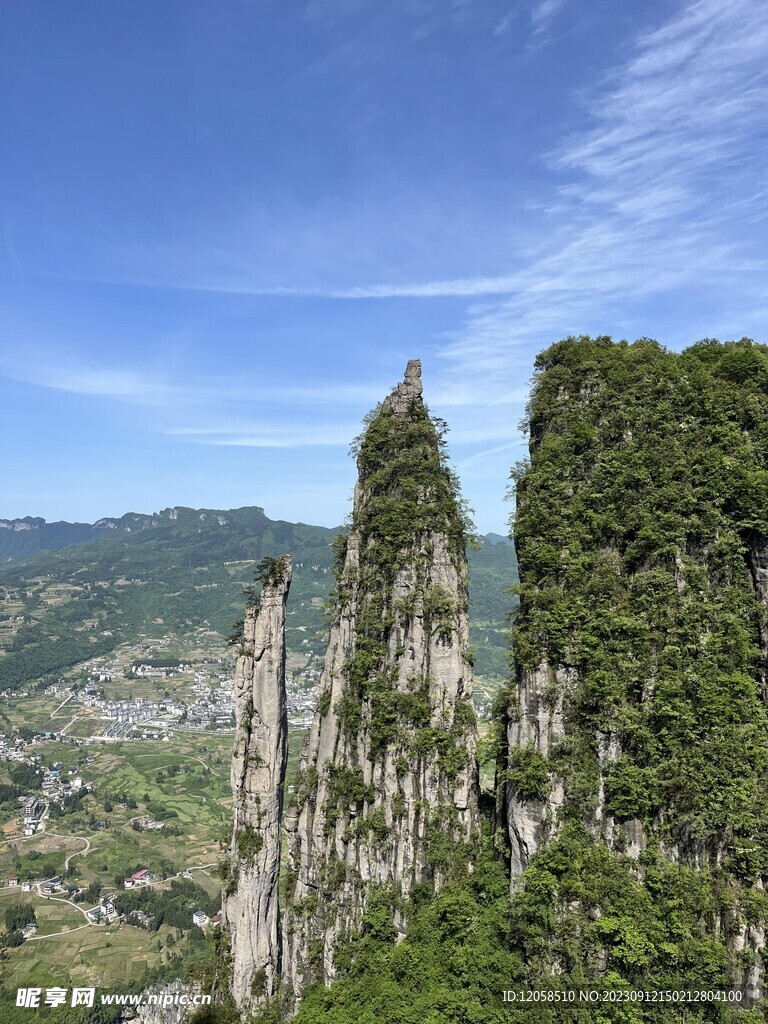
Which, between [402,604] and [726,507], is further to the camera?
[402,604]

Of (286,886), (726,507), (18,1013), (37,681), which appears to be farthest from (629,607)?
(37,681)

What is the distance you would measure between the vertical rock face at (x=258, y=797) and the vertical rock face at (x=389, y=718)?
1358 mm

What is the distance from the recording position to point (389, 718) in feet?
93.4

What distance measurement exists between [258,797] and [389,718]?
8326mm

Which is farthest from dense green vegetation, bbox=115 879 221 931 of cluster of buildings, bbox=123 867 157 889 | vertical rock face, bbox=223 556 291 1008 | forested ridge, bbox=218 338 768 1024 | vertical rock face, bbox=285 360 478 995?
forested ridge, bbox=218 338 768 1024

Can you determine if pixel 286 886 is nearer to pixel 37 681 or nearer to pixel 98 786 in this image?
pixel 98 786

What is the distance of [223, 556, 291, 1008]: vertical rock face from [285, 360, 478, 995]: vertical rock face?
53.5 inches

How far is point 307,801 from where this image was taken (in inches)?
1232

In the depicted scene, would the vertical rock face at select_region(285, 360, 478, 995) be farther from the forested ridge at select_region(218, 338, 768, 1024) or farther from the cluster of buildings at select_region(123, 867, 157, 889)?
the cluster of buildings at select_region(123, 867, 157, 889)

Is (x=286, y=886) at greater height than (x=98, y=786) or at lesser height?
greater

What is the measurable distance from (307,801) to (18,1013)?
1894 inches

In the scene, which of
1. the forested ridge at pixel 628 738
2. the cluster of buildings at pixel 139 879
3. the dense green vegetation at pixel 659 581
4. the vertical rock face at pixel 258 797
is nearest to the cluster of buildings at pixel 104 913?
the cluster of buildings at pixel 139 879

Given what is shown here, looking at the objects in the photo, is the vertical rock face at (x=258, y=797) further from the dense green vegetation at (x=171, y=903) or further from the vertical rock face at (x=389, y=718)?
the dense green vegetation at (x=171, y=903)

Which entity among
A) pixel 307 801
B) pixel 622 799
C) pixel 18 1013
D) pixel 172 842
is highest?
pixel 622 799
